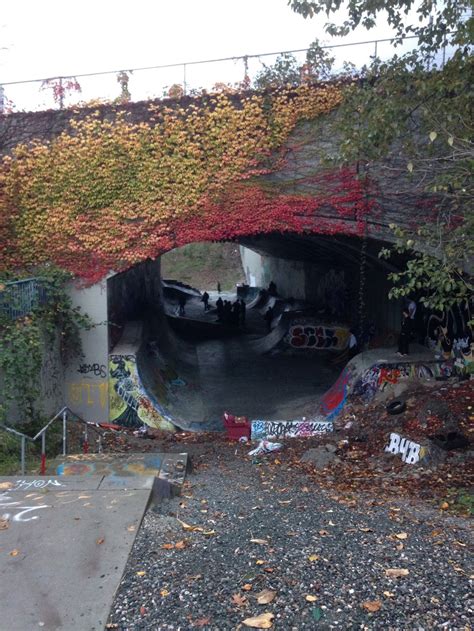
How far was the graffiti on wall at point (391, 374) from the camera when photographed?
1558 cm

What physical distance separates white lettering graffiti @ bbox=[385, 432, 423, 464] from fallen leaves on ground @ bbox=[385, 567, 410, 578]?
5.13 meters

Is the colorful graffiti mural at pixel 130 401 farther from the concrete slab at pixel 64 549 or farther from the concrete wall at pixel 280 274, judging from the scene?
the concrete wall at pixel 280 274

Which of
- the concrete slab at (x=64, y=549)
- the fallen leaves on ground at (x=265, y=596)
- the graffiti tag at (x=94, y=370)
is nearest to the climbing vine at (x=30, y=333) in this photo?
the graffiti tag at (x=94, y=370)

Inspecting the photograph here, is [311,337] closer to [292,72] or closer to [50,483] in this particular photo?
[292,72]

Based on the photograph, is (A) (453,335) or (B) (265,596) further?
(A) (453,335)

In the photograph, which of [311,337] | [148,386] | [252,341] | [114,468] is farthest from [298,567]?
[252,341]

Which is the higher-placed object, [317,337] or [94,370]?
[94,370]

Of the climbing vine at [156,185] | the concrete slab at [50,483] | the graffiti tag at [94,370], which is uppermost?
the climbing vine at [156,185]

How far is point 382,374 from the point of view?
15.7 meters

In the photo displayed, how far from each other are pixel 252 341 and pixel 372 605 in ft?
83.9

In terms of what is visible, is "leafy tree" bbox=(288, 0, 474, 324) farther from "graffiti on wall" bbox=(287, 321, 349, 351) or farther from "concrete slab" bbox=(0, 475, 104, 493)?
"graffiti on wall" bbox=(287, 321, 349, 351)

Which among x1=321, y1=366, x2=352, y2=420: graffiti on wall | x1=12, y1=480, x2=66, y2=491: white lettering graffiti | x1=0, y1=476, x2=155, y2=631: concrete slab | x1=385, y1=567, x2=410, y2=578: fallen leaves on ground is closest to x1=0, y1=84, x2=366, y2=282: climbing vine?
x1=321, y1=366, x2=352, y2=420: graffiti on wall

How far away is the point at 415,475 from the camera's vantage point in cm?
972

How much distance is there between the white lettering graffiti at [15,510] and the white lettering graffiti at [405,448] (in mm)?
6688
